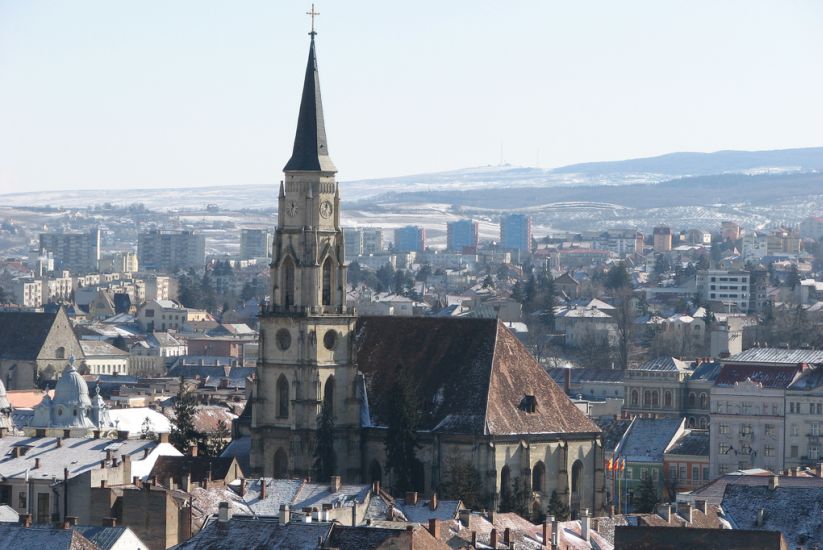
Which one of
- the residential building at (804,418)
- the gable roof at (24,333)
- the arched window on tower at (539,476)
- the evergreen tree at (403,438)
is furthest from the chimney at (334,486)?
the gable roof at (24,333)

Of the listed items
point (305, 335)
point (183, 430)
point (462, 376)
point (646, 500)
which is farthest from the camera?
point (183, 430)

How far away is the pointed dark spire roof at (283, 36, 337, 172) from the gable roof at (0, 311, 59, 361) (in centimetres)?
6634

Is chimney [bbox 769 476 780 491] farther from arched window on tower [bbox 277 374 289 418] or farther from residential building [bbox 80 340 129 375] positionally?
residential building [bbox 80 340 129 375]

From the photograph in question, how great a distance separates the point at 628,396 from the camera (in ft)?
441

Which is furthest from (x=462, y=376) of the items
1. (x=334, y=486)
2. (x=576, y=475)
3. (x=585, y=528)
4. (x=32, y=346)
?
(x=32, y=346)

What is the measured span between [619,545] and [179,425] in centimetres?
4259

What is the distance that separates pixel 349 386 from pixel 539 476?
6915 mm

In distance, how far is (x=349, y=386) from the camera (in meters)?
90.9

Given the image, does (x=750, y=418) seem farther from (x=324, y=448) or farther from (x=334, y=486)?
(x=334, y=486)

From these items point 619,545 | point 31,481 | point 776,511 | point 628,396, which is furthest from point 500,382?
point 628,396

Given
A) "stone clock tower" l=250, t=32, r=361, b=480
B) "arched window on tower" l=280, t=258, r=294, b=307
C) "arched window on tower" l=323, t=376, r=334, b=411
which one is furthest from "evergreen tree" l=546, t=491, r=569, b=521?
"arched window on tower" l=280, t=258, r=294, b=307

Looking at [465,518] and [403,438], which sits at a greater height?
[465,518]

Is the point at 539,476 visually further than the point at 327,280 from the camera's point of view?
No

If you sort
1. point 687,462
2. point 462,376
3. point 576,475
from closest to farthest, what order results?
1. point 462,376
2. point 576,475
3. point 687,462
